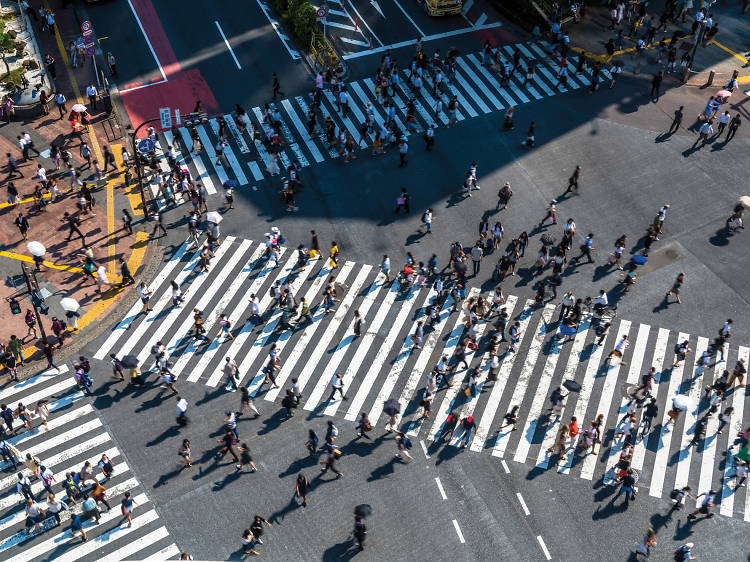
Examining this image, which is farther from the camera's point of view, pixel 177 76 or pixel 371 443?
pixel 177 76

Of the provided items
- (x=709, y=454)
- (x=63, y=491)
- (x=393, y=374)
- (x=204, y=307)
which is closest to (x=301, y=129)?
(x=204, y=307)

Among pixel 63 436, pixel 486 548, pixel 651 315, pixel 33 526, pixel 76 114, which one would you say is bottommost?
pixel 486 548

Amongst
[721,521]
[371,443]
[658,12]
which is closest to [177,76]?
[371,443]

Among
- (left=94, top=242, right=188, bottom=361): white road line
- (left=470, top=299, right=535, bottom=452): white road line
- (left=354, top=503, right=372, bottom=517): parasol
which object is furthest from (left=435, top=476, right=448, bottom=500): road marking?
(left=94, top=242, right=188, bottom=361): white road line

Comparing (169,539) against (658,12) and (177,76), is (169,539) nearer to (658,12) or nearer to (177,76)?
(177,76)

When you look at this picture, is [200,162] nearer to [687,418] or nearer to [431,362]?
[431,362]

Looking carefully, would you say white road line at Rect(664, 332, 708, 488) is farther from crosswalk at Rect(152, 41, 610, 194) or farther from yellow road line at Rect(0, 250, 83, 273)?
yellow road line at Rect(0, 250, 83, 273)
